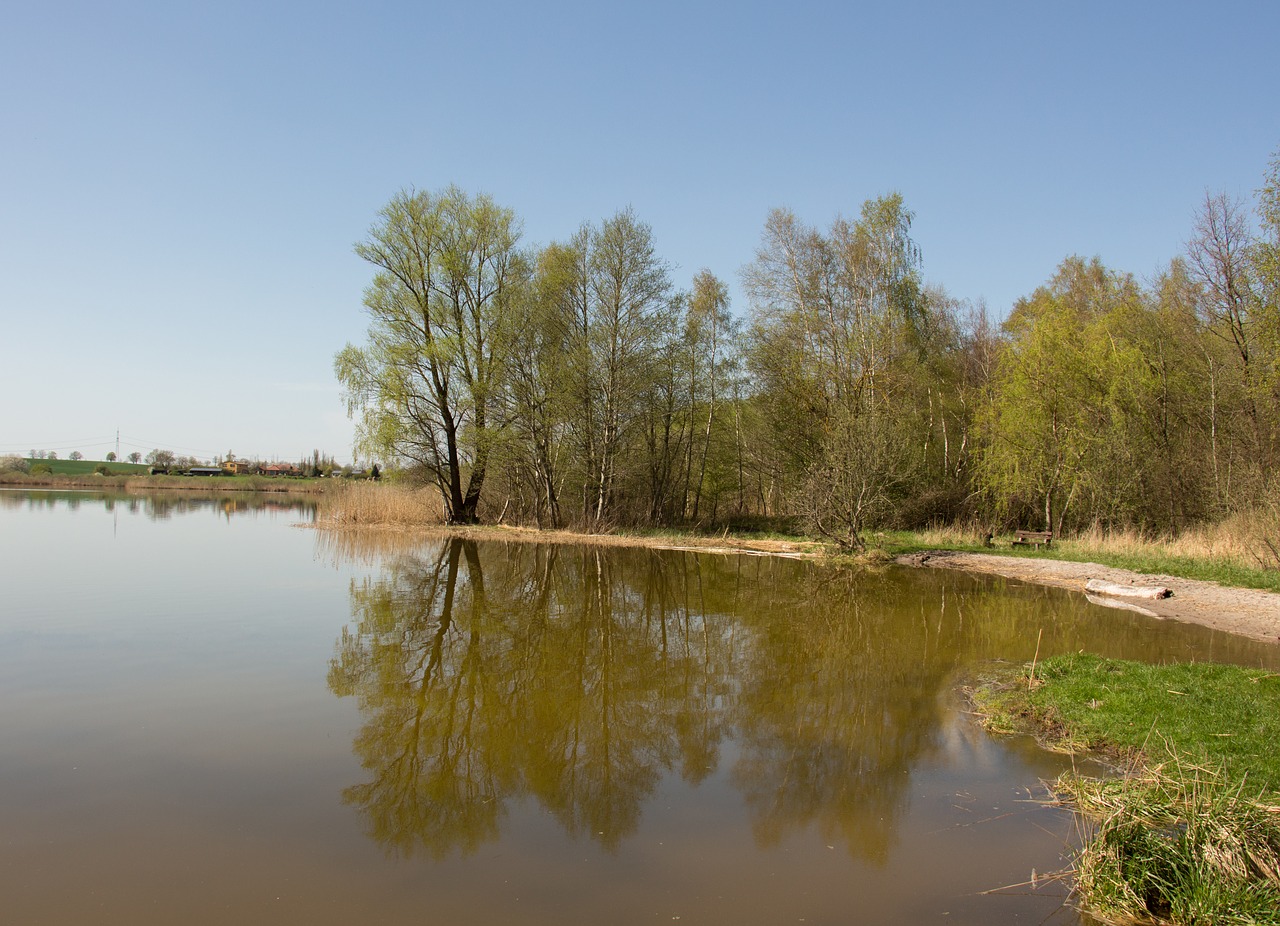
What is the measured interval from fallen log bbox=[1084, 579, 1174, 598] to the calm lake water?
163 cm

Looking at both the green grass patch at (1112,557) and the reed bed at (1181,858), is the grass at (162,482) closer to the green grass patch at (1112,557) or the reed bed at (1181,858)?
the green grass patch at (1112,557)

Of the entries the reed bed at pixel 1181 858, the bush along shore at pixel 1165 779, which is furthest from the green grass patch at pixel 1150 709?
the reed bed at pixel 1181 858

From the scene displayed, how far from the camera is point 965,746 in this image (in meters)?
6.68

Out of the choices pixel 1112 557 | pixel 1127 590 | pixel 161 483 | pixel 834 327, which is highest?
pixel 834 327

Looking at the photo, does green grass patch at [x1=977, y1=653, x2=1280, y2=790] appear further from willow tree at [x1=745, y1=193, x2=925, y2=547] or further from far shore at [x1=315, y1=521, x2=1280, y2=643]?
willow tree at [x1=745, y1=193, x2=925, y2=547]

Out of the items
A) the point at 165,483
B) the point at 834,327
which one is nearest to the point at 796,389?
the point at 834,327

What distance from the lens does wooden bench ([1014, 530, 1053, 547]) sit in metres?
Answer: 22.4

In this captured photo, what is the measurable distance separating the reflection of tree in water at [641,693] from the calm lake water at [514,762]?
0.04 m

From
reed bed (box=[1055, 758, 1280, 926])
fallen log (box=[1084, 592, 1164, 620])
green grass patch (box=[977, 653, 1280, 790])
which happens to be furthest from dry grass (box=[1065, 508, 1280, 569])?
reed bed (box=[1055, 758, 1280, 926])

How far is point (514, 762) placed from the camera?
19.7ft

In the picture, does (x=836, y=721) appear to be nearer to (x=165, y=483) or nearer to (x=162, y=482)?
(x=165, y=483)

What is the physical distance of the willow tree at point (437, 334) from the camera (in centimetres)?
2712

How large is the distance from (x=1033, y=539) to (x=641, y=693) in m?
19.0

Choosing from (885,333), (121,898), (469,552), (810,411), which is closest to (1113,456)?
(885,333)
